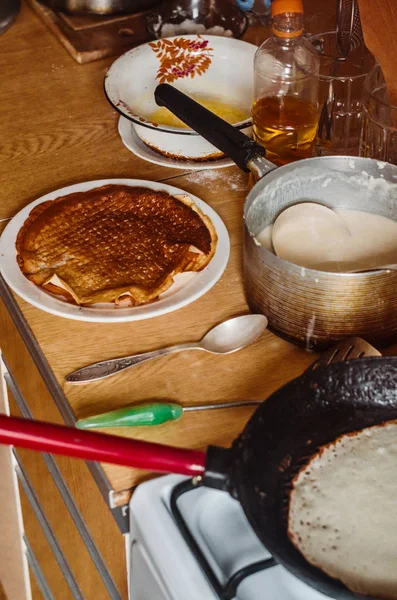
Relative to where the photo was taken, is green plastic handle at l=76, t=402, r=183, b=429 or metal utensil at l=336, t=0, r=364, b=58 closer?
green plastic handle at l=76, t=402, r=183, b=429

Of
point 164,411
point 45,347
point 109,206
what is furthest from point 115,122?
point 164,411

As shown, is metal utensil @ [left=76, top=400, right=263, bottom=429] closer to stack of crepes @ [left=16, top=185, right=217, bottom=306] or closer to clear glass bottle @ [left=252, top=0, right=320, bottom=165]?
stack of crepes @ [left=16, top=185, right=217, bottom=306]

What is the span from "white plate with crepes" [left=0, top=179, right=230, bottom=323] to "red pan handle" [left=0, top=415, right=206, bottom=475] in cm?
32

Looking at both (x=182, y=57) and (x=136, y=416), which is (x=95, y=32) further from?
(x=136, y=416)

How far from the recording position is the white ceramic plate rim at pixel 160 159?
120 cm

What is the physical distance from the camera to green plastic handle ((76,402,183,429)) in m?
0.81

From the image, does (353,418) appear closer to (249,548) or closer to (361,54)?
(249,548)

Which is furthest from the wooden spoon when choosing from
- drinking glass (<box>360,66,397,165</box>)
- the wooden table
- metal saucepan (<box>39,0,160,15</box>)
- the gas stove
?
metal saucepan (<box>39,0,160,15</box>)

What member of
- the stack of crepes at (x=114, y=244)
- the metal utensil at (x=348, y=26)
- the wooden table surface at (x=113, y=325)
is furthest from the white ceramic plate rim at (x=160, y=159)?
the metal utensil at (x=348, y=26)

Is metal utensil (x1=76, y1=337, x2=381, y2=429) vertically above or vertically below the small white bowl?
below

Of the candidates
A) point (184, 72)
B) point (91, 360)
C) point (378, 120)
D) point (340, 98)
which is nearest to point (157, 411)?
point (91, 360)

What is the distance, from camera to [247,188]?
117 cm

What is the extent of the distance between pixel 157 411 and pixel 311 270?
211 mm

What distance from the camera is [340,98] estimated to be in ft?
3.79
